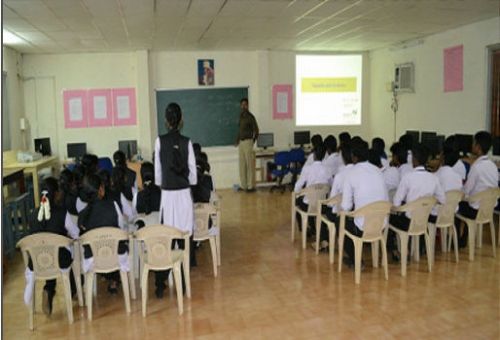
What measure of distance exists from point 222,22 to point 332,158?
101 inches

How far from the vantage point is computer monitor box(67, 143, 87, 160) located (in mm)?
8945

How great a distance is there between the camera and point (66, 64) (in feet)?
29.7

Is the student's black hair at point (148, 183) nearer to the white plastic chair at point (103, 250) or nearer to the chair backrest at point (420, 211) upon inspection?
the white plastic chair at point (103, 250)

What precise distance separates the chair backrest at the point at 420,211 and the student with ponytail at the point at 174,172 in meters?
2.08

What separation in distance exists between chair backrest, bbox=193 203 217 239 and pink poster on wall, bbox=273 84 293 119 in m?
5.81

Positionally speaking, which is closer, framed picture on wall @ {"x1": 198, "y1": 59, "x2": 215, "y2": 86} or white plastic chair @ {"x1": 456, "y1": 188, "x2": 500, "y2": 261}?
white plastic chair @ {"x1": 456, "y1": 188, "x2": 500, "y2": 261}

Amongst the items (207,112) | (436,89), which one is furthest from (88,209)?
(436,89)

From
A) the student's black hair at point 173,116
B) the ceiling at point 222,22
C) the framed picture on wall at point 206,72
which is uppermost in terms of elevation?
the ceiling at point 222,22

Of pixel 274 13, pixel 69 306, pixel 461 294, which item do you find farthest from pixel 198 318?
pixel 274 13

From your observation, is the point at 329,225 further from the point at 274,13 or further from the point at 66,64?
the point at 66,64

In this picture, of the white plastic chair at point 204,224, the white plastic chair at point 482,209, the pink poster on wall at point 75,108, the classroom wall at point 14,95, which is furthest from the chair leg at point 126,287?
the pink poster on wall at point 75,108

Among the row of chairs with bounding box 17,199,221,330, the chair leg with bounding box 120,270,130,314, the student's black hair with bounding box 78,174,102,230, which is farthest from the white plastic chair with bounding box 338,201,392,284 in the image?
the student's black hair with bounding box 78,174,102,230

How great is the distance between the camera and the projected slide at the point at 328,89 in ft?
33.3

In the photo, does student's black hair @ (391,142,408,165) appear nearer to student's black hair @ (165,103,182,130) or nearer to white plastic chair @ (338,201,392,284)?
white plastic chair @ (338,201,392,284)
